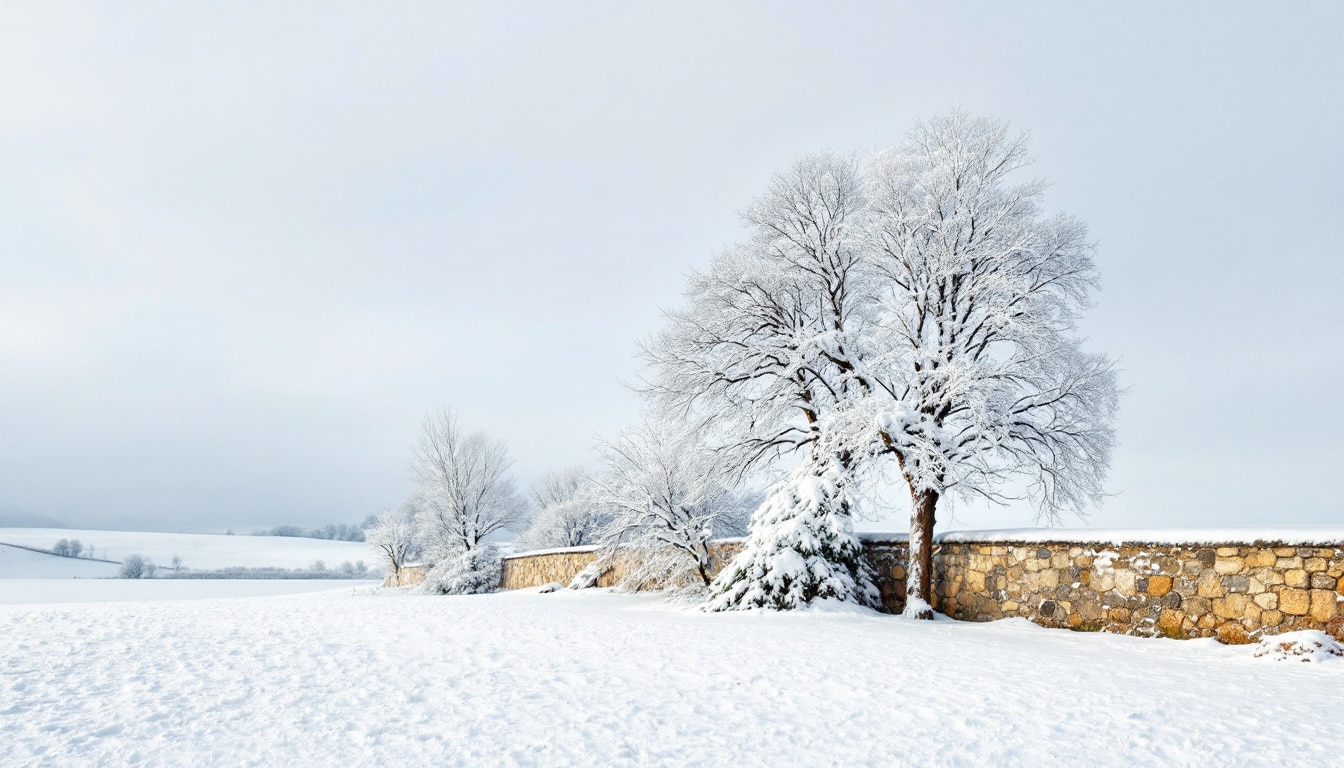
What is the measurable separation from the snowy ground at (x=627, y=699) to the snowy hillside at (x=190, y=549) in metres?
70.2

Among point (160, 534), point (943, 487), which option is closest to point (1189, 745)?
point (943, 487)

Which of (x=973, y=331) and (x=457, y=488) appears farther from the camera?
(x=457, y=488)

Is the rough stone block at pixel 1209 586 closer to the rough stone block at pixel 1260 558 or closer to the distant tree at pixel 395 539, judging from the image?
the rough stone block at pixel 1260 558

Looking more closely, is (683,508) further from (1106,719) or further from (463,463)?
(463,463)

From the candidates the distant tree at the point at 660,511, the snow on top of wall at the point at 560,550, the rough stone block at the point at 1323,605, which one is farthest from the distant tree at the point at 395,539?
the rough stone block at the point at 1323,605

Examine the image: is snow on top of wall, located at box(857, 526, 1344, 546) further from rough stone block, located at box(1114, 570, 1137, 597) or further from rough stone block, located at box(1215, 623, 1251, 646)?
rough stone block, located at box(1215, 623, 1251, 646)

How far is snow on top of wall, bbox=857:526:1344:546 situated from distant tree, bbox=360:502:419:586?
4388 centimetres

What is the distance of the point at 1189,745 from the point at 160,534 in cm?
10960

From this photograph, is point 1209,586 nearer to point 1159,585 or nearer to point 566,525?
point 1159,585

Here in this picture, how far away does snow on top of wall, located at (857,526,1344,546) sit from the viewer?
8.23 meters

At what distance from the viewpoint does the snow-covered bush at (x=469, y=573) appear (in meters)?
29.8

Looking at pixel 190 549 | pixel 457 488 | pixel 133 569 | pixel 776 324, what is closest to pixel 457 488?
pixel 457 488

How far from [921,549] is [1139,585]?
3222 mm

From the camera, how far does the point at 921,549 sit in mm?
12180
